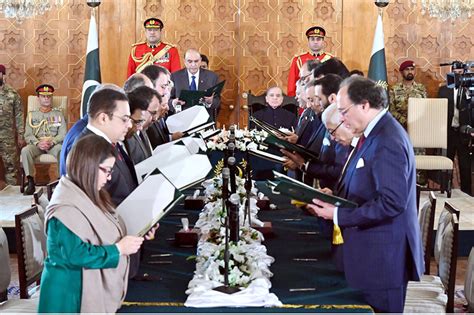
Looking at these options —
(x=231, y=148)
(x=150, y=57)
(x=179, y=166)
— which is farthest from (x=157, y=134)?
(x=150, y=57)

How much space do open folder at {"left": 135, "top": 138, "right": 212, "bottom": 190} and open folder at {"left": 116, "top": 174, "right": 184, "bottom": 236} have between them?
34cm

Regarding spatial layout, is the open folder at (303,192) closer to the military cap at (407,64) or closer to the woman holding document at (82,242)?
the woman holding document at (82,242)

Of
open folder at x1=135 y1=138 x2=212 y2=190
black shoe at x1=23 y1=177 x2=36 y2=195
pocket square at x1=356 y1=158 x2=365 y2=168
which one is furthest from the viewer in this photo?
black shoe at x1=23 y1=177 x2=36 y2=195

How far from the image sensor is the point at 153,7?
1114 centimetres

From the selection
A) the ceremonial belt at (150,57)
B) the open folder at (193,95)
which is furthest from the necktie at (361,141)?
the ceremonial belt at (150,57)

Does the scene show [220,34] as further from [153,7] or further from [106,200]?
[106,200]

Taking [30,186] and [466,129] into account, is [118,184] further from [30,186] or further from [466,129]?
[466,129]

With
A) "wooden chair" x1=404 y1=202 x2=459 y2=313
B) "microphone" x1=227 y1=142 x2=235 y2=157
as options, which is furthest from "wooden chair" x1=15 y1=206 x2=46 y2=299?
"wooden chair" x1=404 y1=202 x2=459 y2=313

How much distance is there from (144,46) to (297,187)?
7.51 m

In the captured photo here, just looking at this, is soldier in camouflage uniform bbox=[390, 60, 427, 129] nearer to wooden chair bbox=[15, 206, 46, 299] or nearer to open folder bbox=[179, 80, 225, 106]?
open folder bbox=[179, 80, 225, 106]

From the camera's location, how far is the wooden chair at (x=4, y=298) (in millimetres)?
4023

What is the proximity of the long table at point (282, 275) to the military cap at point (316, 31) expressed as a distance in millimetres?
5786

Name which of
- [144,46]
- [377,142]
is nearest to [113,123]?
[377,142]

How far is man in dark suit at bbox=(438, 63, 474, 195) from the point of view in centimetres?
1003
